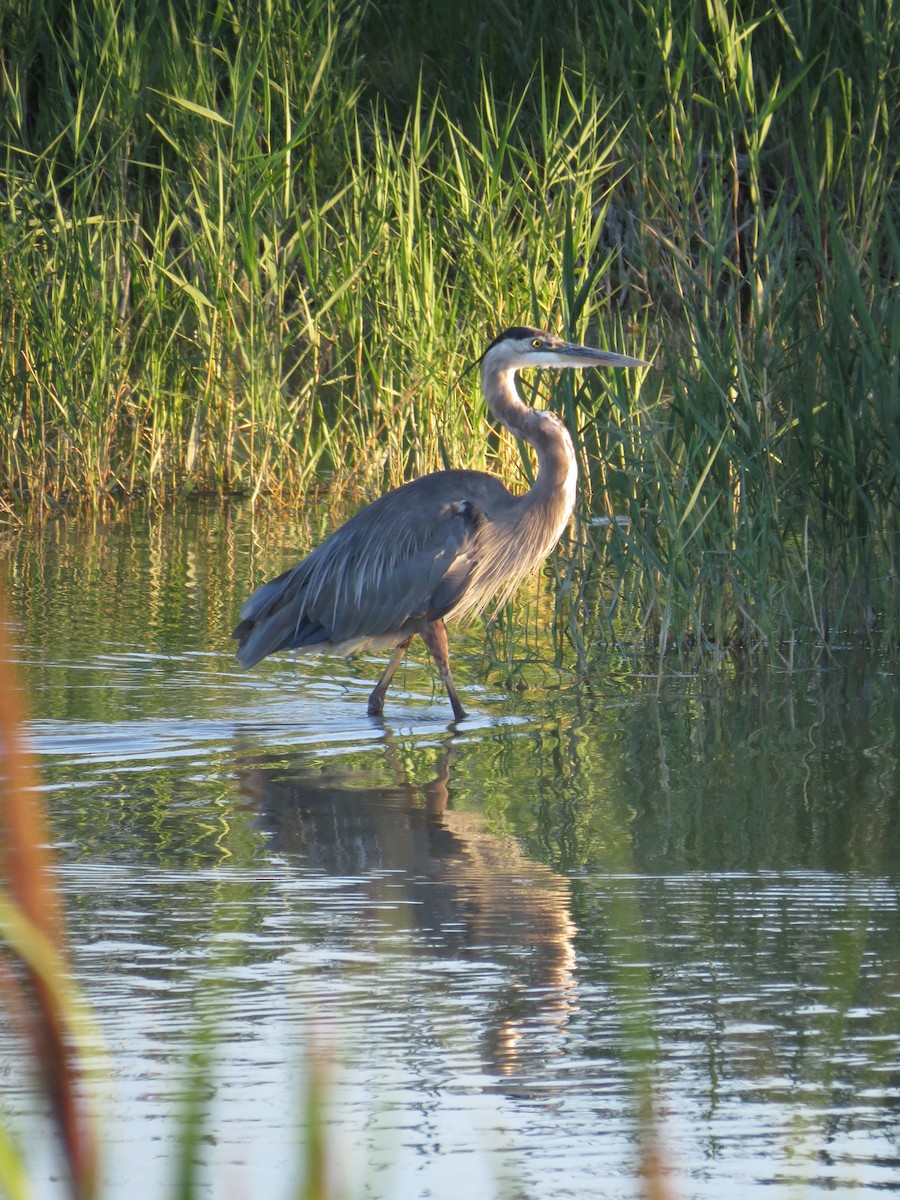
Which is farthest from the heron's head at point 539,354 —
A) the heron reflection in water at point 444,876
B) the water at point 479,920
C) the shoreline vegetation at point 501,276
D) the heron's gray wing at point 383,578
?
the heron reflection in water at point 444,876

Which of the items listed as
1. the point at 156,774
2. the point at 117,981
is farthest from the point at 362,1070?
the point at 156,774

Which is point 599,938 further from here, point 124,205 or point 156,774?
point 124,205

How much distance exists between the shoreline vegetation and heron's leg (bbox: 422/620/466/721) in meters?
0.45

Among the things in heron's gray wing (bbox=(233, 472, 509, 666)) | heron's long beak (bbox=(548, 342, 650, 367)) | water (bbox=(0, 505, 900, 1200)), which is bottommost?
water (bbox=(0, 505, 900, 1200))

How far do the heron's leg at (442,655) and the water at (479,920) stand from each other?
95 mm

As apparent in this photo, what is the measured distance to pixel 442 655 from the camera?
5.93 metres

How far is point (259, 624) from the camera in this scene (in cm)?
605

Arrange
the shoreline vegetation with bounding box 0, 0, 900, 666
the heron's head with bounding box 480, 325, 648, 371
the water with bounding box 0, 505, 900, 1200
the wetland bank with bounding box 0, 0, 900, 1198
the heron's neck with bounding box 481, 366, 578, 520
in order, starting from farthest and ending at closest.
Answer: the heron's neck with bounding box 481, 366, 578, 520 < the heron's head with bounding box 480, 325, 648, 371 < the shoreline vegetation with bounding box 0, 0, 900, 666 < the wetland bank with bounding box 0, 0, 900, 1198 < the water with bounding box 0, 505, 900, 1200

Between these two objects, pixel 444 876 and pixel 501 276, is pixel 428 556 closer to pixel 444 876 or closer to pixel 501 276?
pixel 444 876

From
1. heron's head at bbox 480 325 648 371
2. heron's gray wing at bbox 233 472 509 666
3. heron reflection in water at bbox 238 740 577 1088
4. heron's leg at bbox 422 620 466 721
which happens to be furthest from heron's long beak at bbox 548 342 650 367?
heron reflection in water at bbox 238 740 577 1088

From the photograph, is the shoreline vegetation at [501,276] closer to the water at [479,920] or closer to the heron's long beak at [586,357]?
the heron's long beak at [586,357]

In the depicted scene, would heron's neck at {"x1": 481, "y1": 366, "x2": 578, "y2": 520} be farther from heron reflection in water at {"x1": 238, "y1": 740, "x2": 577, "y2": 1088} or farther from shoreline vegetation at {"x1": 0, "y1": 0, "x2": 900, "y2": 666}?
heron reflection in water at {"x1": 238, "y1": 740, "x2": 577, "y2": 1088}

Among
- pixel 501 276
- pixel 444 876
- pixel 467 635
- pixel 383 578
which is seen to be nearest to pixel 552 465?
pixel 383 578

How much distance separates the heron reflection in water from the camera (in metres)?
2.90
